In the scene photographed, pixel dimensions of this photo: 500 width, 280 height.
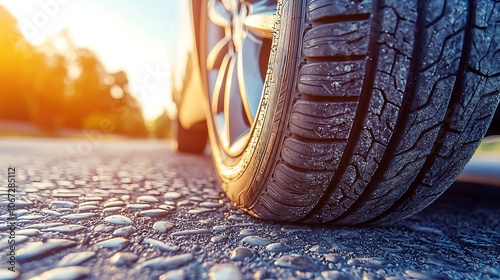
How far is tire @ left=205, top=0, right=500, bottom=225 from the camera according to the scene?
0.78 metres

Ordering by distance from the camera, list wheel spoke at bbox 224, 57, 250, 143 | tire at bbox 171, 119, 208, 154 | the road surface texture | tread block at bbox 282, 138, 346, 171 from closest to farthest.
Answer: the road surface texture
tread block at bbox 282, 138, 346, 171
wheel spoke at bbox 224, 57, 250, 143
tire at bbox 171, 119, 208, 154

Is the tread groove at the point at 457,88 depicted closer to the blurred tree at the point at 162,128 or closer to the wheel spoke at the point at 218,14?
the wheel spoke at the point at 218,14

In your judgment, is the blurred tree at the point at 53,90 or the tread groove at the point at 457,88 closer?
the tread groove at the point at 457,88

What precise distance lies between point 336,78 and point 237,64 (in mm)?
631

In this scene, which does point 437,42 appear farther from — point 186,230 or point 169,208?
point 169,208

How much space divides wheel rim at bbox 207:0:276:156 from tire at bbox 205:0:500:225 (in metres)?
0.22

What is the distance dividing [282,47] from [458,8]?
1.32ft

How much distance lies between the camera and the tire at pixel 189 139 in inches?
142

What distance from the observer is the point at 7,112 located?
1830 centimetres

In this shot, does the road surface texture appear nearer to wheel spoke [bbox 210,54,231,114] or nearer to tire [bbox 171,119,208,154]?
wheel spoke [bbox 210,54,231,114]

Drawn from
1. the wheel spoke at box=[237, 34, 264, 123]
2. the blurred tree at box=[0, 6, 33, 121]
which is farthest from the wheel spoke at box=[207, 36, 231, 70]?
the blurred tree at box=[0, 6, 33, 121]

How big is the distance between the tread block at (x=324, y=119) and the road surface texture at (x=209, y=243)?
287 mm

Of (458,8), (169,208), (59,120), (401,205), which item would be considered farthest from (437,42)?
(59,120)

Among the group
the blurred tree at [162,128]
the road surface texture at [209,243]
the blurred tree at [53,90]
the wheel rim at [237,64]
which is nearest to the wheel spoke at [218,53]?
the wheel rim at [237,64]
